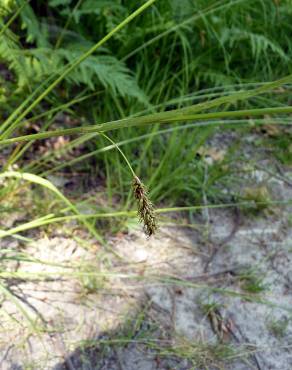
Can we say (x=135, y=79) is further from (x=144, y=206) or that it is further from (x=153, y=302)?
(x=144, y=206)

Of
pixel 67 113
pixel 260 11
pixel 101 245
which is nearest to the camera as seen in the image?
pixel 101 245

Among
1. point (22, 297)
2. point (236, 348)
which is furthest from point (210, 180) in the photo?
point (22, 297)

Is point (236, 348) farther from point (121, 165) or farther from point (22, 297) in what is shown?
point (121, 165)

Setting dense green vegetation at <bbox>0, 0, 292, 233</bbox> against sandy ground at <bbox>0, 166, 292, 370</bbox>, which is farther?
dense green vegetation at <bbox>0, 0, 292, 233</bbox>

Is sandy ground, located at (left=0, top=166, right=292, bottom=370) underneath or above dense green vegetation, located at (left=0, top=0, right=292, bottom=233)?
underneath

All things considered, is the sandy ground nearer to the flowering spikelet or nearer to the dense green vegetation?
the dense green vegetation

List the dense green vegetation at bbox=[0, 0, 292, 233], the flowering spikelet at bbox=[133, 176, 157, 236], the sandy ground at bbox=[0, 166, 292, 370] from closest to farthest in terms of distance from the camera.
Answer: the flowering spikelet at bbox=[133, 176, 157, 236]
the sandy ground at bbox=[0, 166, 292, 370]
the dense green vegetation at bbox=[0, 0, 292, 233]

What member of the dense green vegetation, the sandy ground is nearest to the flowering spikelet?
the sandy ground

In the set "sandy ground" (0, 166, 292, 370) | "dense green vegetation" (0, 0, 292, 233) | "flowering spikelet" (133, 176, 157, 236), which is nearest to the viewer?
"flowering spikelet" (133, 176, 157, 236)

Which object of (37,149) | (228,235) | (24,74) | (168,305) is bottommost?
(168,305)
